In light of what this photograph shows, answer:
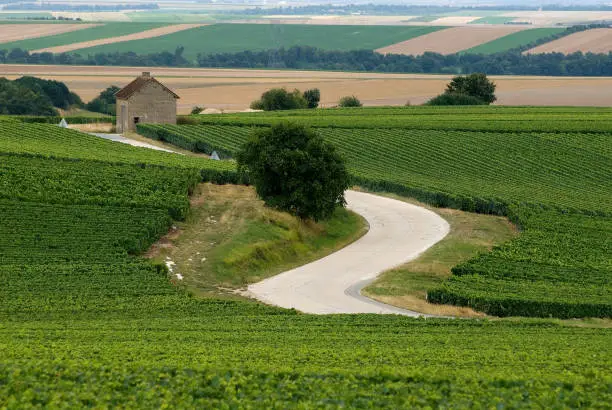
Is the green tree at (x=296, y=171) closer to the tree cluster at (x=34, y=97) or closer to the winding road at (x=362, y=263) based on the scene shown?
the winding road at (x=362, y=263)

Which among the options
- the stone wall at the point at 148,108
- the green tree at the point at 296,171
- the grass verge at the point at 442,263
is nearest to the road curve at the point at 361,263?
the grass verge at the point at 442,263

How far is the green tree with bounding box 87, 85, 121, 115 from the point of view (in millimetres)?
122556

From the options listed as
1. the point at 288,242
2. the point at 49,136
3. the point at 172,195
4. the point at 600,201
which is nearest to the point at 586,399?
the point at 288,242

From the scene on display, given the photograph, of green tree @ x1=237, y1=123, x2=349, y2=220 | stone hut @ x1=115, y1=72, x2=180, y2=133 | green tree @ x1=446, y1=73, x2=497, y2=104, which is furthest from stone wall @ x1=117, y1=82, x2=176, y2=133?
green tree @ x1=446, y1=73, x2=497, y2=104

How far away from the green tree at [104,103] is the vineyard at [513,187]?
30.4 meters

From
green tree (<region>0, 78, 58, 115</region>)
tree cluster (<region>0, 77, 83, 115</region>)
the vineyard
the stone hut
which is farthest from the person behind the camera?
tree cluster (<region>0, 77, 83, 115</region>)

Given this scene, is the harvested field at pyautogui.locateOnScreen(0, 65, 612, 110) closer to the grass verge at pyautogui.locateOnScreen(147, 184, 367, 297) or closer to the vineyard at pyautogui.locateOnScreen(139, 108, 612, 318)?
the vineyard at pyautogui.locateOnScreen(139, 108, 612, 318)

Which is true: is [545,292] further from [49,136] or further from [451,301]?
[49,136]

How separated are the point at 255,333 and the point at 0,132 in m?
46.1

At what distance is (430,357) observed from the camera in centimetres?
2728

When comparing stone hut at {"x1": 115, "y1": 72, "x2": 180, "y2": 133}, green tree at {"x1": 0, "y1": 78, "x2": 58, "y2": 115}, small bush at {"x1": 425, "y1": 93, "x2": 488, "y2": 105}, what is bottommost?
green tree at {"x1": 0, "y1": 78, "x2": 58, "y2": 115}

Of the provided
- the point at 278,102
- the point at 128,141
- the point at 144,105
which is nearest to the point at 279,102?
the point at 278,102

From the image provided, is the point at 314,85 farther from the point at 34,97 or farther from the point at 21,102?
the point at 21,102

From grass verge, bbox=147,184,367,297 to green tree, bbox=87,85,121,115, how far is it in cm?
6591
